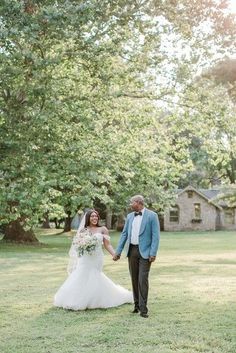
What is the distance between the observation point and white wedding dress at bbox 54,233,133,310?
40.4 feet

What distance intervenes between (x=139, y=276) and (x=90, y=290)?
5.05 feet

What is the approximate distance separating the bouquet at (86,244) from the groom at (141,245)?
3.53 ft

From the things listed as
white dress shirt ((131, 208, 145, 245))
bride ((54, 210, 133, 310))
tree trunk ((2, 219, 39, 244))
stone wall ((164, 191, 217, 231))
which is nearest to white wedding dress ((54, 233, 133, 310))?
bride ((54, 210, 133, 310))

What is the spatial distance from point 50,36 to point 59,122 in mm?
4811

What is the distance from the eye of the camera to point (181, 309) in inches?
473

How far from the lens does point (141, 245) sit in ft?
37.2

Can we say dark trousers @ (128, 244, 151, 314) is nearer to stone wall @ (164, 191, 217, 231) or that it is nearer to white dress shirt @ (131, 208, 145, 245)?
white dress shirt @ (131, 208, 145, 245)

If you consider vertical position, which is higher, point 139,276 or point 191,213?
point 191,213

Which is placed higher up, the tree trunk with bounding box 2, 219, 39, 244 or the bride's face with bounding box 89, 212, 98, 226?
the tree trunk with bounding box 2, 219, 39, 244

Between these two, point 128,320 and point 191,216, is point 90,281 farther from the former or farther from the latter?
point 191,216

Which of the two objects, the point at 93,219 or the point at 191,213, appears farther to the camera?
the point at 191,213

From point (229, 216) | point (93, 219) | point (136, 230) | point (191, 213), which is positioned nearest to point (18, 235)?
point (93, 219)

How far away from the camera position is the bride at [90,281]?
12359mm

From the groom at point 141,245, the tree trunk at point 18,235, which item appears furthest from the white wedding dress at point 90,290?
the tree trunk at point 18,235
